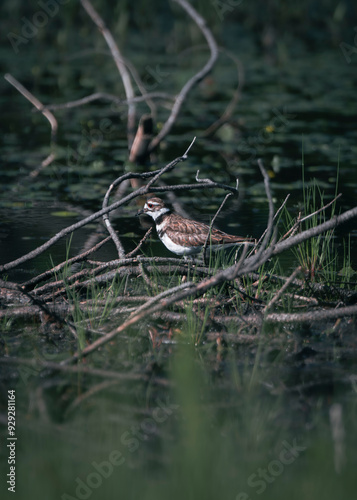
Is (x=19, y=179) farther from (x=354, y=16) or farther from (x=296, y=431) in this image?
(x=354, y=16)

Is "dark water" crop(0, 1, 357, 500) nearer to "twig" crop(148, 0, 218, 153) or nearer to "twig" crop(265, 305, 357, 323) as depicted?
"twig" crop(265, 305, 357, 323)

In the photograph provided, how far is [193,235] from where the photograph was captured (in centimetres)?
659

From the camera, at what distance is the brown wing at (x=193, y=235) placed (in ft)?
21.4

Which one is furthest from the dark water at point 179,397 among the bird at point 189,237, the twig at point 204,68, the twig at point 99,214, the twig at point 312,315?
the twig at point 204,68

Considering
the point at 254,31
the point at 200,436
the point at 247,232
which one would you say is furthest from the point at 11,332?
the point at 254,31

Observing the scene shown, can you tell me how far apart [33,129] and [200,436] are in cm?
1095

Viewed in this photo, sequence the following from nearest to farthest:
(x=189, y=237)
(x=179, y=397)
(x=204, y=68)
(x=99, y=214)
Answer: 1. (x=179, y=397)
2. (x=99, y=214)
3. (x=189, y=237)
4. (x=204, y=68)

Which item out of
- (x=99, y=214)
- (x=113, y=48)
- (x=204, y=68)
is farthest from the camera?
(x=113, y=48)

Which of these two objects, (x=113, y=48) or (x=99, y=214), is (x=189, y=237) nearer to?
(x=99, y=214)

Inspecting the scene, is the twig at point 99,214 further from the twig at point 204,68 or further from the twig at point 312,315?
the twig at point 204,68

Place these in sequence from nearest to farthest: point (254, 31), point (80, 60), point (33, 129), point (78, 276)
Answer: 1. point (78, 276)
2. point (33, 129)
3. point (80, 60)
4. point (254, 31)

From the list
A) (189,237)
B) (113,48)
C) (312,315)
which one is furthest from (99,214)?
(113,48)

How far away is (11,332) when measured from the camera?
18.1 feet

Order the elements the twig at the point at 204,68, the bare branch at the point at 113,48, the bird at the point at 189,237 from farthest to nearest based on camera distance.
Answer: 1. the bare branch at the point at 113,48
2. the twig at the point at 204,68
3. the bird at the point at 189,237
